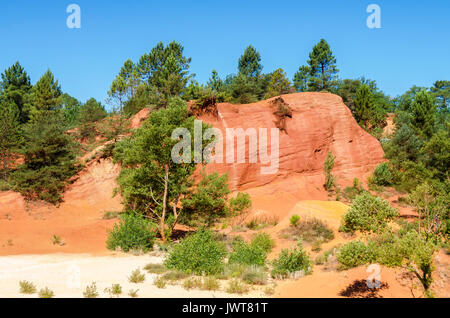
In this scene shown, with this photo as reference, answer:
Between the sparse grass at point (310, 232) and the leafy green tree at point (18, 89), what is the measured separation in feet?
108

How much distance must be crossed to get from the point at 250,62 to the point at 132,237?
39498 mm

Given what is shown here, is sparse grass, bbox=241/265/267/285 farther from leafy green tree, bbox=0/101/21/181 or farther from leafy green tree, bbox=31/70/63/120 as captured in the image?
leafy green tree, bbox=31/70/63/120

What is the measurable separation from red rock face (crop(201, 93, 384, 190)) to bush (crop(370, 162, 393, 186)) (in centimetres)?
113

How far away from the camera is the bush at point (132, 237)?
14.2m

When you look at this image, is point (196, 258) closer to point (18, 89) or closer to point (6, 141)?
point (6, 141)

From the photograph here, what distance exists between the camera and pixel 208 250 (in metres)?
10.7

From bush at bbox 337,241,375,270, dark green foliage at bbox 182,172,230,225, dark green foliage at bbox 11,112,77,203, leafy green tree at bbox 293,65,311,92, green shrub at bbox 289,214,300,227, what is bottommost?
green shrub at bbox 289,214,300,227

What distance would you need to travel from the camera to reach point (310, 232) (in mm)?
16047

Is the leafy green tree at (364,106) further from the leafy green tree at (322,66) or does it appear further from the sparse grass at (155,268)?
the sparse grass at (155,268)

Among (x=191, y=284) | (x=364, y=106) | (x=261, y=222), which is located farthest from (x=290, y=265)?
(x=364, y=106)

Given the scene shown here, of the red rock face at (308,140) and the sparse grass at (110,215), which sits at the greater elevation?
the red rock face at (308,140)

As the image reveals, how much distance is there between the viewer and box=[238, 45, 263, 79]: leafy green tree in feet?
160

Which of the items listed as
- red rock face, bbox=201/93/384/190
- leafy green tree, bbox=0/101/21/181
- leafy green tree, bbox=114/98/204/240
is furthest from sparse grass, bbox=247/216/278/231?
leafy green tree, bbox=0/101/21/181

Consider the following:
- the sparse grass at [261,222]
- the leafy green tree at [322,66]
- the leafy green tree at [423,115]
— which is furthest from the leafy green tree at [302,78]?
the sparse grass at [261,222]
